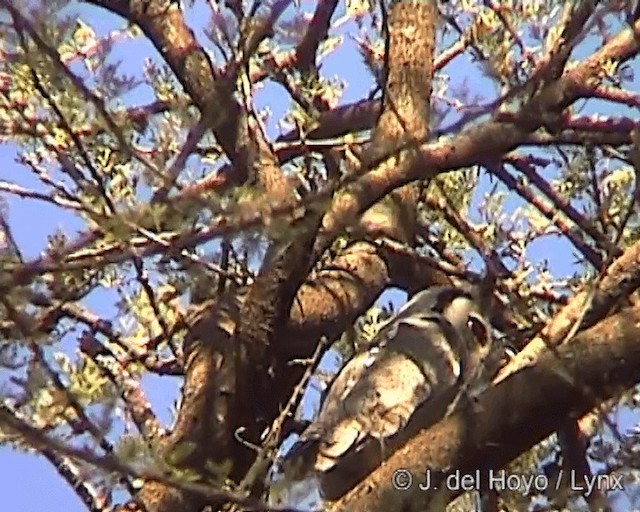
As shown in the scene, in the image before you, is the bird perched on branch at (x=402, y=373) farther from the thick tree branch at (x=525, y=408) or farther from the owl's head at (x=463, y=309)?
the thick tree branch at (x=525, y=408)

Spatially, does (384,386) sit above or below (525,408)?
above

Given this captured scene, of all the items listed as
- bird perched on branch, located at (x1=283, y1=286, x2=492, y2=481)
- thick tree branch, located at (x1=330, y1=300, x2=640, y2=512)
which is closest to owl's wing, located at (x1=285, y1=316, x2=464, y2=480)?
bird perched on branch, located at (x1=283, y1=286, x2=492, y2=481)

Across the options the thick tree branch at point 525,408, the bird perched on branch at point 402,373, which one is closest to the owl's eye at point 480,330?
the bird perched on branch at point 402,373

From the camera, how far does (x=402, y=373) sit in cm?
133

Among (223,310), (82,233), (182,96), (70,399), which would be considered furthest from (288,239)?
(182,96)

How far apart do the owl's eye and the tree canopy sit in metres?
0.05

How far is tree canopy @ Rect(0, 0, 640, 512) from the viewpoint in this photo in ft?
2.74

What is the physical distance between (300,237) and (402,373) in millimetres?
514

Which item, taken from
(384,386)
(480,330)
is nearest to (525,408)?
(384,386)

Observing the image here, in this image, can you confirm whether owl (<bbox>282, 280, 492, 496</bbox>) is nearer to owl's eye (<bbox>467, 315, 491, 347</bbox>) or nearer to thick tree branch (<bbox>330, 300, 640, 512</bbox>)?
owl's eye (<bbox>467, 315, 491, 347</bbox>)

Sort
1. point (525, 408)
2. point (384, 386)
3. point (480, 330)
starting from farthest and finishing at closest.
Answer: point (480, 330)
point (384, 386)
point (525, 408)

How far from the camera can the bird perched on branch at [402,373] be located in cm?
122

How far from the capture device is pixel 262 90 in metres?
1.65

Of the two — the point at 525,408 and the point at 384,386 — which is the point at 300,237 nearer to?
the point at 525,408
